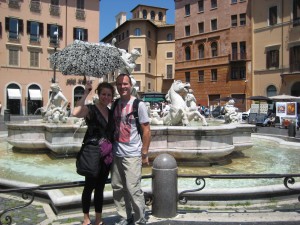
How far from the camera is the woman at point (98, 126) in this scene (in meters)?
3.74

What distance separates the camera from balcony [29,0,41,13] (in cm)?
3959

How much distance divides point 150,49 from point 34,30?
2380cm

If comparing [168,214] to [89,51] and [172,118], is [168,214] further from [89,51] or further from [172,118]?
[89,51]

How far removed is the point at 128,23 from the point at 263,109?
36.5 meters

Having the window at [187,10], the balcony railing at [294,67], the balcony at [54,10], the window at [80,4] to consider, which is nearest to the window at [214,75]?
the window at [187,10]

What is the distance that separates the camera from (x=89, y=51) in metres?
11.2

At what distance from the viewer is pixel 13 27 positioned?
125 feet

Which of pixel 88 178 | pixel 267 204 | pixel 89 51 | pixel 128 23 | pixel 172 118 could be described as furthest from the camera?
pixel 128 23

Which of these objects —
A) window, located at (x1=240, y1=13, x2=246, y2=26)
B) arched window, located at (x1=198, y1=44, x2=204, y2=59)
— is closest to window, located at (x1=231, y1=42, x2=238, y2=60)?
window, located at (x1=240, y1=13, x2=246, y2=26)

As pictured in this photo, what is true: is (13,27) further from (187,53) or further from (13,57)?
(187,53)

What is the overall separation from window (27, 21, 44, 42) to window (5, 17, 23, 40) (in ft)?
3.00

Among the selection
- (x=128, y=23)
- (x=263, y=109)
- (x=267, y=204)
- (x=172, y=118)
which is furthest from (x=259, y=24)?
(x=267, y=204)

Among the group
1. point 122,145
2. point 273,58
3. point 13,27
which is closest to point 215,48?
point 273,58

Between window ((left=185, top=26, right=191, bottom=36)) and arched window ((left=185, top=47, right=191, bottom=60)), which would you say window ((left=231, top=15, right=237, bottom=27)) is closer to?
window ((left=185, top=26, right=191, bottom=36))
